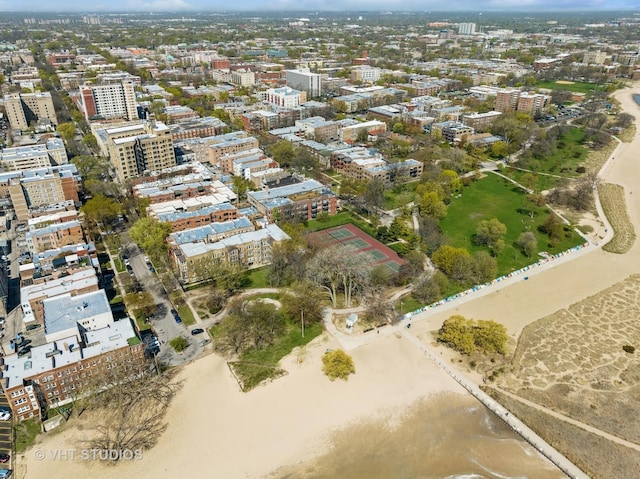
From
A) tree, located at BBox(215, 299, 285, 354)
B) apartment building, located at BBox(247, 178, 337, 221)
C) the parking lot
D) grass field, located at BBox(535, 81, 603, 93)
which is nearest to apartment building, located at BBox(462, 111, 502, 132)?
apartment building, located at BBox(247, 178, 337, 221)

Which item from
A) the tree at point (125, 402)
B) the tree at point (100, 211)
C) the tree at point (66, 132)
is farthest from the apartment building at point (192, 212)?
the tree at point (66, 132)

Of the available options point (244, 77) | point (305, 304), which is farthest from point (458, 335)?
point (244, 77)

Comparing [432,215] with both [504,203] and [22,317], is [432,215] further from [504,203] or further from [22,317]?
[22,317]

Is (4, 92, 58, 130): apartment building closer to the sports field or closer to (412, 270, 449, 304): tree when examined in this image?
the sports field

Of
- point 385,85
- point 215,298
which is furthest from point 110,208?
point 385,85

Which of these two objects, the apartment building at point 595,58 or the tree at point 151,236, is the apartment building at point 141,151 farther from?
the apartment building at point 595,58

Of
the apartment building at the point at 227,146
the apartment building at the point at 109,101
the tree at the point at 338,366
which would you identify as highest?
the apartment building at the point at 109,101

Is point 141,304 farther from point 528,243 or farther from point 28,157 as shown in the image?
point 28,157
